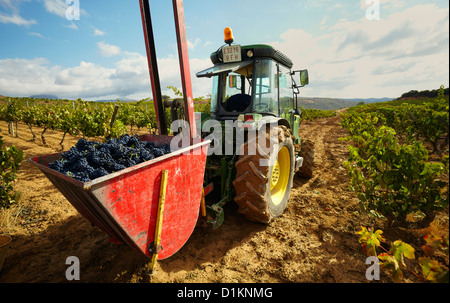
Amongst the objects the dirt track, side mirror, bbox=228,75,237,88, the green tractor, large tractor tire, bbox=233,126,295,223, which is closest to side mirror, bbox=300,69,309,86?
the green tractor

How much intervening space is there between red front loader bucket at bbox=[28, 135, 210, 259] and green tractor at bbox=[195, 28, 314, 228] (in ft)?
1.98

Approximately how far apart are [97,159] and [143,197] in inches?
21.5

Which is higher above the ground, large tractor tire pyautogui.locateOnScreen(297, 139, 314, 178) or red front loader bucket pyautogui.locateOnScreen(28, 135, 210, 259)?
red front loader bucket pyautogui.locateOnScreen(28, 135, 210, 259)

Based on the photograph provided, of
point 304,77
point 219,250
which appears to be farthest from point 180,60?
point 304,77

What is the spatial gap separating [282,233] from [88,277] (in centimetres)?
235

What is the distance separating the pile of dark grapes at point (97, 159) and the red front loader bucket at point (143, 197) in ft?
0.38

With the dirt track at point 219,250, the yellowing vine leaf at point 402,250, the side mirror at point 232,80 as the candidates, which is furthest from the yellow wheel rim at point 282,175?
the yellowing vine leaf at point 402,250

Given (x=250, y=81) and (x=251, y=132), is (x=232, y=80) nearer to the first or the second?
(x=250, y=81)

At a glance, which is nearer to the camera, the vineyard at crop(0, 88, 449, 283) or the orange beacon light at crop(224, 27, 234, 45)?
the vineyard at crop(0, 88, 449, 283)

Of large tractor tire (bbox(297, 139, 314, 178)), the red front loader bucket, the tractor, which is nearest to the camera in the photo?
the red front loader bucket

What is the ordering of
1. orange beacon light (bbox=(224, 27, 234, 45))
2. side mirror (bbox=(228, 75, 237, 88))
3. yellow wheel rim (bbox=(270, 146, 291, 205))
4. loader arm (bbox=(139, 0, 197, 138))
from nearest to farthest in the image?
loader arm (bbox=(139, 0, 197, 138)) < orange beacon light (bbox=(224, 27, 234, 45)) < yellow wheel rim (bbox=(270, 146, 291, 205)) < side mirror (bbox=(228, 75, 237, 88))

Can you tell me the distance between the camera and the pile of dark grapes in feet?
5.57

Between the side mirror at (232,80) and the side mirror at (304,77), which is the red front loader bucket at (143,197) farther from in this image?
the side mirror at (304,77)

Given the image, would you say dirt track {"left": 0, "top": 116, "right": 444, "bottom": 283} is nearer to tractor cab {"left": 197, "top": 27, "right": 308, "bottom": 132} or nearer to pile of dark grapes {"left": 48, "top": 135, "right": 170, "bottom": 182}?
pile of dark grapes {"left": 48, "top": 135, "right": 170, "bottom": 182}
